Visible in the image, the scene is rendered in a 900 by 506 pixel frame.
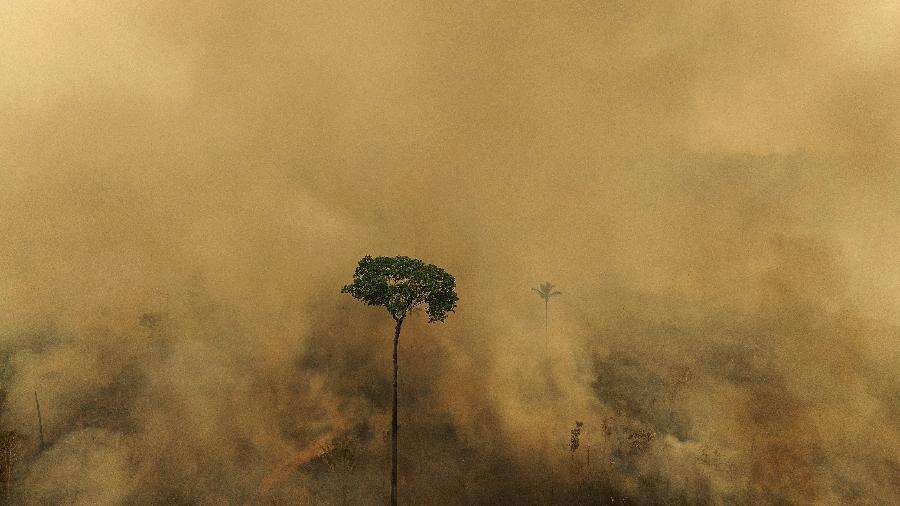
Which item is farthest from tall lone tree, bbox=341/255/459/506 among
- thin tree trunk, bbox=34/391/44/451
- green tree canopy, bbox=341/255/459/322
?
thin tree trunk, bbox=34/391/44/451

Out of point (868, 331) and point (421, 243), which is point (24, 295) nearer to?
point (421, 243)

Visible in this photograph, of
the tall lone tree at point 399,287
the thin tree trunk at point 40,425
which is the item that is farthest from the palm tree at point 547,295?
the thin tree trunk at point 40,425

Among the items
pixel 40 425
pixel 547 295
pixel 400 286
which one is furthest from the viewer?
pixel 547 295

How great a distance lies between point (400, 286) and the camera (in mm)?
34562

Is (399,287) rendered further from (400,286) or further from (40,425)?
(40,425)

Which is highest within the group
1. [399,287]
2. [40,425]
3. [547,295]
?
[547,295]

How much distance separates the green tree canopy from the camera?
34.3 m

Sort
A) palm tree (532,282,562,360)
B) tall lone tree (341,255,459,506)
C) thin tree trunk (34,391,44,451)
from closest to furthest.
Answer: tall lone tree (341,255,459,506)
thin tree trunk (34,391,44,451)
palm tree (532,282,562,360)

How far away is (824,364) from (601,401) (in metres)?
27.8

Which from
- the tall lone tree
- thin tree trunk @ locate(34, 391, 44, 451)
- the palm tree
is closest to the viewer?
the tall lone tree

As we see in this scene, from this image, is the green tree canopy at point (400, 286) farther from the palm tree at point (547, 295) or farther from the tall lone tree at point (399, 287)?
the palm tree at point (547, 295)

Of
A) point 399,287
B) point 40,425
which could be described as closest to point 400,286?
point 399,287

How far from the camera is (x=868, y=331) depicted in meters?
58.6

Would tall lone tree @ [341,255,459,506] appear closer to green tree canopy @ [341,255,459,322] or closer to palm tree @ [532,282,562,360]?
green tree canopy @ [341,255,459,322]
